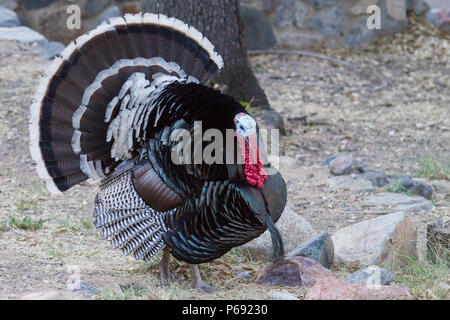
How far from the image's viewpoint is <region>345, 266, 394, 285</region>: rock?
3.83 m

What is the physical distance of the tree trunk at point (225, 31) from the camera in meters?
6.84

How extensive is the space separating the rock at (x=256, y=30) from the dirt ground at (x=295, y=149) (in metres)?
0.26

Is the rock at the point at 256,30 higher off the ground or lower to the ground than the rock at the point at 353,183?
higher

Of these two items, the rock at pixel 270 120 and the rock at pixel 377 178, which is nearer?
the rock at pixel 377 178

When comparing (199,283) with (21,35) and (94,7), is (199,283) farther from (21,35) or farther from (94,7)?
(94,7)

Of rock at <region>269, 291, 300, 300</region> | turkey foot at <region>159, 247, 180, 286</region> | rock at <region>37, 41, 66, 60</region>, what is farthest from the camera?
rock at <region>37, 41, 66, 60</region>

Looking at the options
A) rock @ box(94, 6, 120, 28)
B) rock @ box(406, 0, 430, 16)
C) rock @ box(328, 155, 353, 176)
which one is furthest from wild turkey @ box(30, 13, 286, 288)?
rock @ box(406, 0, 430, 16)

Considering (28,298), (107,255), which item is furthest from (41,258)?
(28,298)

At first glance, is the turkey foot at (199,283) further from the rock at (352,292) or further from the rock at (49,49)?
the rock at (49,49)

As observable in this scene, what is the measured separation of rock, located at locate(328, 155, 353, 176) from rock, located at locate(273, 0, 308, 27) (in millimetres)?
4421

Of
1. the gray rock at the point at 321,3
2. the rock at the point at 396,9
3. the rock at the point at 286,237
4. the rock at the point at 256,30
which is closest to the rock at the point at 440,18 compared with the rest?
the rock at the point at 396,9

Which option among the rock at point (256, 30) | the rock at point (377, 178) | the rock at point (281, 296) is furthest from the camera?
the rock at point (256, 30)

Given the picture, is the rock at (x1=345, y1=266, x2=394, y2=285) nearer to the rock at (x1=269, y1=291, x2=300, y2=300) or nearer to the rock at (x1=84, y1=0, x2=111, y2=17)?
the rock at (x1=269, y1=291, x2=300, y2=300)
